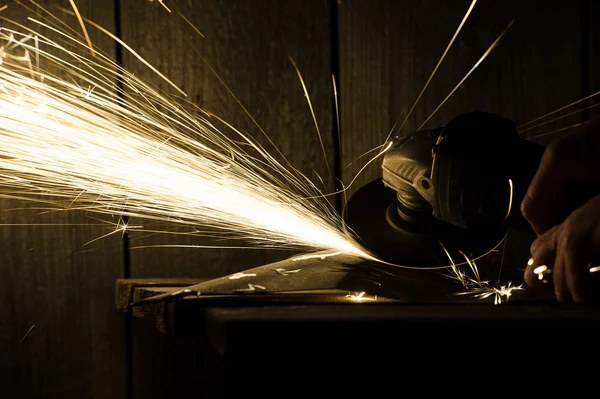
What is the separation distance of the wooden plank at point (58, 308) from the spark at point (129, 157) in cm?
6

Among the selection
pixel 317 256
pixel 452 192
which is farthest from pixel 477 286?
pixel 317 256

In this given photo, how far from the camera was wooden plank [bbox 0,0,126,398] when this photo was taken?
1.58 meters

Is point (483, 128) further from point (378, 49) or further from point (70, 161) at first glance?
point (70, 161)

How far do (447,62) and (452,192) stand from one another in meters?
0.52

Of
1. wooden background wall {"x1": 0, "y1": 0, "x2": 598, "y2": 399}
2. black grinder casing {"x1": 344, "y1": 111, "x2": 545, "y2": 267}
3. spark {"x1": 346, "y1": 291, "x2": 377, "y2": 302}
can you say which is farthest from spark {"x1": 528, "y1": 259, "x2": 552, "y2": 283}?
wooden background wall {"x1": 0, "y1": 0, "x2": 598, "y2": 399}

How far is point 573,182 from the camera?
112 centimetres

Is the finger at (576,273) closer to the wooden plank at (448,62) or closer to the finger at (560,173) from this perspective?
the finger at (560,173)

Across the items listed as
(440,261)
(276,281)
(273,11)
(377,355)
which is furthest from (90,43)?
(377,355)

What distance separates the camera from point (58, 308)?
1.60 metres

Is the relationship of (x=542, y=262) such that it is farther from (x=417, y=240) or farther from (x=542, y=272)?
(x=417, y=240)

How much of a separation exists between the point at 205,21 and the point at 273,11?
0.47 feet

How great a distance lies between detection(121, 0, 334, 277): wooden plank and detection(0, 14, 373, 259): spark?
0.03 meters

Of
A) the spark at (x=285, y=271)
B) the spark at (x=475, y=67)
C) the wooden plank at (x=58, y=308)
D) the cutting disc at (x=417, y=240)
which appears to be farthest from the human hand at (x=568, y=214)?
the wooden plank at (x=58, y=308)

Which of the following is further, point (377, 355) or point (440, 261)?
point (440, 261)
